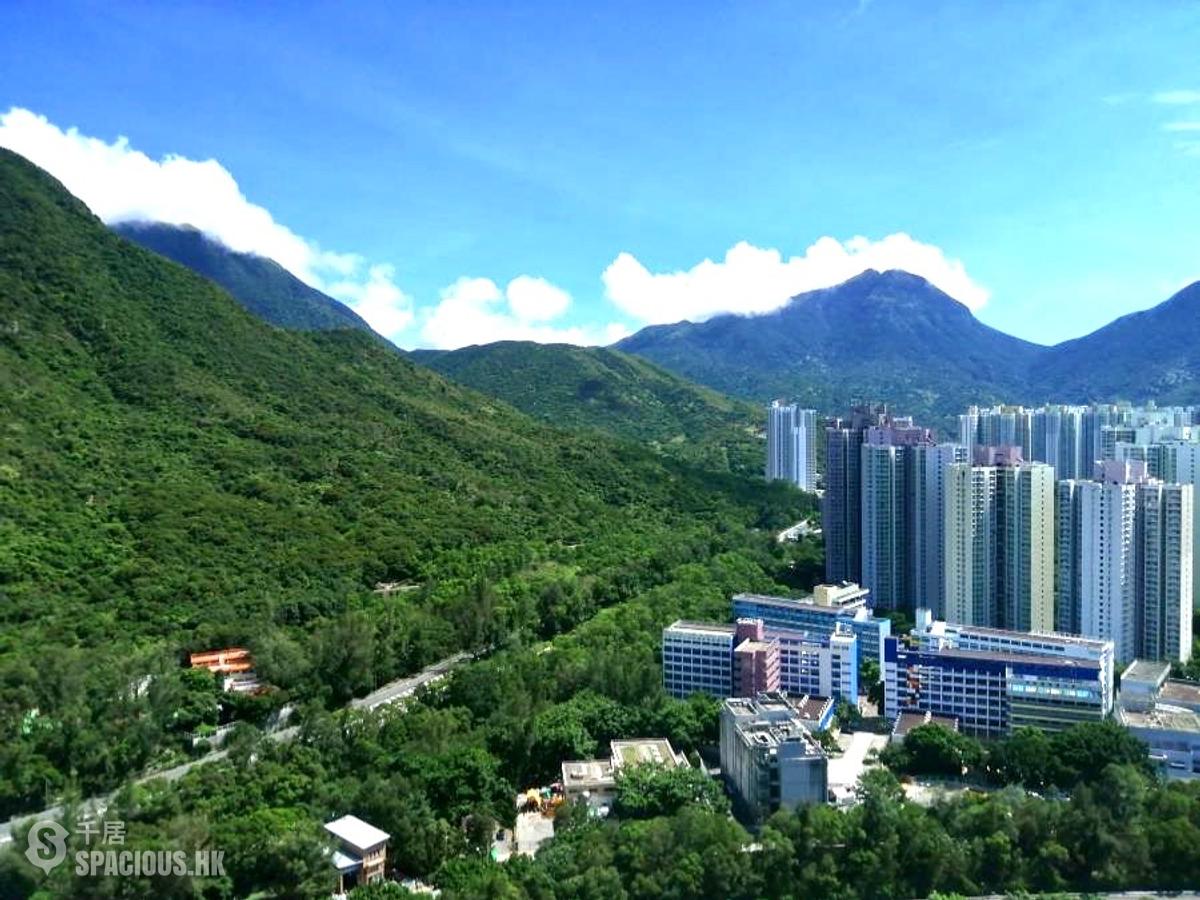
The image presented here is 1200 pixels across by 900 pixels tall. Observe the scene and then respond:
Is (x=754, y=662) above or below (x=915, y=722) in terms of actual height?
above

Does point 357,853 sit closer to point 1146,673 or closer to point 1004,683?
point 1004,683

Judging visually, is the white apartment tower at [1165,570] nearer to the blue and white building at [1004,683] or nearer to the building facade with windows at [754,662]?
the blue and white building at [1004,683]

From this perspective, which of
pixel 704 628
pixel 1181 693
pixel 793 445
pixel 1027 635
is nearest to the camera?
pixel 1181 693

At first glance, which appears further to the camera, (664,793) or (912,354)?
(912,354)

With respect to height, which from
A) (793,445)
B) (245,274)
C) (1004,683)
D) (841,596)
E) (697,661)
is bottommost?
(697,661)

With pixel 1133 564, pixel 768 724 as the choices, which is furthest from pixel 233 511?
pixel 1133 564

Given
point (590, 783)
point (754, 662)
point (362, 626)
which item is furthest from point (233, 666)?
point (754, 662)

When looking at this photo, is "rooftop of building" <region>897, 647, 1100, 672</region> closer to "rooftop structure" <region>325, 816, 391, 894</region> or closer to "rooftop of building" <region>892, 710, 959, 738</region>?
"rooftop of building" <region>892, 710, 959, 738</region>

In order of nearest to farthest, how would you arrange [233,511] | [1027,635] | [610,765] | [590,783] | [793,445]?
[590,783] < [610,765] < [1027,635] < [233,511] < [793,445]
